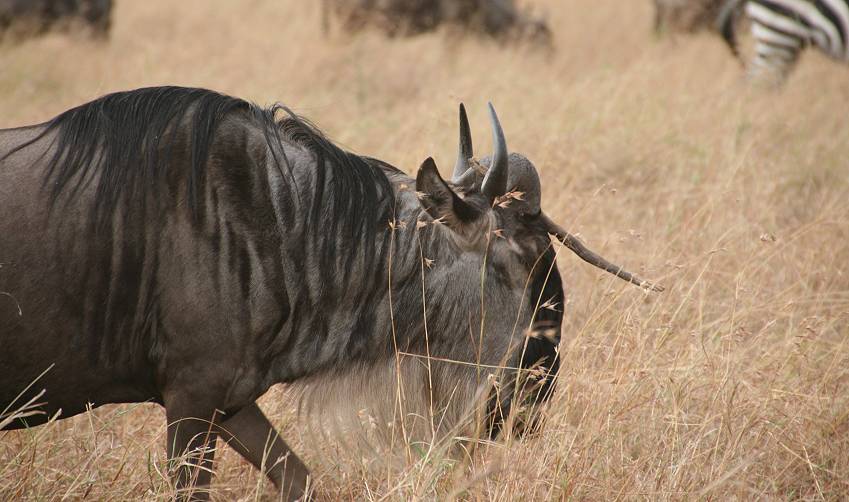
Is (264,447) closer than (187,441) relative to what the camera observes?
No

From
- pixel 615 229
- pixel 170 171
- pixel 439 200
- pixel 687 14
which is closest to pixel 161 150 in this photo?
pixel 170 171

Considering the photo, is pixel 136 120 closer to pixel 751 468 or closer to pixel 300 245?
pixel 300 245

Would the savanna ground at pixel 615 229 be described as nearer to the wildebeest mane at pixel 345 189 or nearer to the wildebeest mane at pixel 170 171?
the wildebeest mane at pixel 170 171

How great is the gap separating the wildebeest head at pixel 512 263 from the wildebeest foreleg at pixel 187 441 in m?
0.73

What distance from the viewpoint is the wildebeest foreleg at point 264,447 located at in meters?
2.63

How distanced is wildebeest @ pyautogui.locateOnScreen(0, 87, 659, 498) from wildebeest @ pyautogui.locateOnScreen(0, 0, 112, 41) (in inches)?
251

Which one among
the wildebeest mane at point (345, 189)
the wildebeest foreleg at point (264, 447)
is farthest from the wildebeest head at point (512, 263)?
the wildebeest foreleg at point (264, 447)

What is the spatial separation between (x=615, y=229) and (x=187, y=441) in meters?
2.78

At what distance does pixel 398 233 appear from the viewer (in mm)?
2514

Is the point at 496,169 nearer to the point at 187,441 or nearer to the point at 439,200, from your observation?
the point at 439,200

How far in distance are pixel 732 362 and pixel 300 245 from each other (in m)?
1.57

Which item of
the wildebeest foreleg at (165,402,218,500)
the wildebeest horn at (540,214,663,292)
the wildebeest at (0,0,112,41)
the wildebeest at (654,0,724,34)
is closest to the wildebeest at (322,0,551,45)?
the wildebeest at (654,0,724,34)

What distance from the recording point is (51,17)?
8.48 meters

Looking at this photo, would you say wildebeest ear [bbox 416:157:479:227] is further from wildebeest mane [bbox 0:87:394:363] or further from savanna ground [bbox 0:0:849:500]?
savanna ground [bbox 0:0:849:500]
